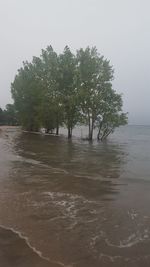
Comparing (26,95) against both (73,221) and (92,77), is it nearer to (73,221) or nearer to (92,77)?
(92,77)

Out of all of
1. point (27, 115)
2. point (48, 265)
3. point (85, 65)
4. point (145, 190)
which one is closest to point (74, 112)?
point (85, 65)

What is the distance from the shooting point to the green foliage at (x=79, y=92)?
1443 inches

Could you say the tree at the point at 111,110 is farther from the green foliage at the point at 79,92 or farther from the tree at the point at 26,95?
the tree at the point at 26,95

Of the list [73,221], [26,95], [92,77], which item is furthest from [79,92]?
[73,221]

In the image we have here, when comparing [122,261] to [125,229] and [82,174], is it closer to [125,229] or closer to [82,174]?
[125,229]

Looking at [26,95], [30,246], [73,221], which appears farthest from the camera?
[26,95]

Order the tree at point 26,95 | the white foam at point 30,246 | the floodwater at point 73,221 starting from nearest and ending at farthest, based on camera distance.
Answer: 1. the white foam at point 30,246
2. the floodwater at point 73,221
3. the tree at point 26,95

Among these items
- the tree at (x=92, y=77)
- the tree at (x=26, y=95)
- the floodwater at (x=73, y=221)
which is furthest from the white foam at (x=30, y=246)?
the tree at (x=26, y=95)

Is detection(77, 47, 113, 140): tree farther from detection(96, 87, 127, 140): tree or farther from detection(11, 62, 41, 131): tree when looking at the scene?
detection(11, 62, 41, 131): tree

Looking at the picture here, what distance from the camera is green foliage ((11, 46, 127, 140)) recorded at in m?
36.7

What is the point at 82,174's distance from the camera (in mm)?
12344

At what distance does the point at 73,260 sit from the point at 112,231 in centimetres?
147

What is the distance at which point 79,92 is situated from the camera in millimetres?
36344

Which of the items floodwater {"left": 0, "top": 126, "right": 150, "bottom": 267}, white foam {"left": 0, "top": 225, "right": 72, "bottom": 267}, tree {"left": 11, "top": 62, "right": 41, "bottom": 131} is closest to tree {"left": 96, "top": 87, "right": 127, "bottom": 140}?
tree {"left": 11, "top": 62, "right": 41, "bottom": 131}
